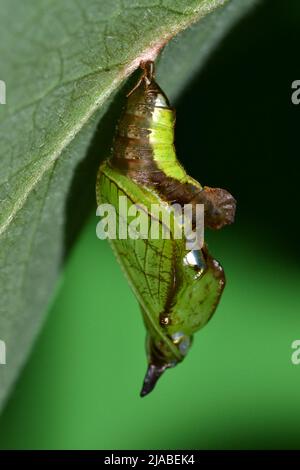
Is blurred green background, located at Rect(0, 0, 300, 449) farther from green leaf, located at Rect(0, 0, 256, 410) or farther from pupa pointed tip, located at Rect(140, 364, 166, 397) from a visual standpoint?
green leaf, located at Rect(0, 0, 256, 410)

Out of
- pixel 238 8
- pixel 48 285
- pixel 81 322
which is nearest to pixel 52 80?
pixel 238 8

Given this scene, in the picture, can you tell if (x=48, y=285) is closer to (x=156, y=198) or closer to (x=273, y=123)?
(x=156, y=198)

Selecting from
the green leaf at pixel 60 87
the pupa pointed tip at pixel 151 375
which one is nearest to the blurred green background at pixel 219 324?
the pupa pointed tip at pixel 151 375

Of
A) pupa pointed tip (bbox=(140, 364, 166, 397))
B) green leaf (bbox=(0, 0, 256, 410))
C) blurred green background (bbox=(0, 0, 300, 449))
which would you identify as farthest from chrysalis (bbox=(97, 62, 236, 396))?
blurred green background (bbox=(0, 0, 300, 449))

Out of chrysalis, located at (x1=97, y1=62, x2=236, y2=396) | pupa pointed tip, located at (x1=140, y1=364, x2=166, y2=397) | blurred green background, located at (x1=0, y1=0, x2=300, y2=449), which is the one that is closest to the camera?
chrysalis, located at (x1=97, y1=62, x2=236, y2=396)

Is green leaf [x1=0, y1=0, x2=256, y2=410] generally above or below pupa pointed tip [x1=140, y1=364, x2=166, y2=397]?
above

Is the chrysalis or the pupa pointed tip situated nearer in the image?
the chrysalis

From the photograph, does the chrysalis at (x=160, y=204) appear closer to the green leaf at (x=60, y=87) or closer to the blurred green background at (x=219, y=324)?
the green leaf at (x=60, y=87)
